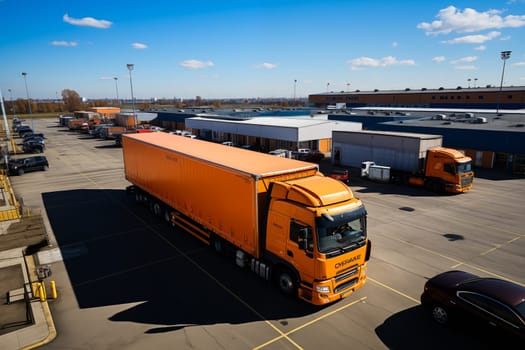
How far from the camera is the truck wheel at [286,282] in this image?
1128cm

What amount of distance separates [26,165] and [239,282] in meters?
32.2

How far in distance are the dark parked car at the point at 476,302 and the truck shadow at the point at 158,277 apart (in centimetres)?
386

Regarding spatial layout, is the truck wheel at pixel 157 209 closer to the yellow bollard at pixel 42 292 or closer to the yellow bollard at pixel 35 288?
the yellow bollard at pixel 35 288

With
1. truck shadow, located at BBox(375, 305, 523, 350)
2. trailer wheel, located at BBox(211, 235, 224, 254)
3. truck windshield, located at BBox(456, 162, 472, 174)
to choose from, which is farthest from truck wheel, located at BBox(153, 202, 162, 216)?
truck windshield, located at BBox(456, 162, 472, 174)

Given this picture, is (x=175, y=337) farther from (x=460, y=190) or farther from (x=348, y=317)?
(x=460, y=190)

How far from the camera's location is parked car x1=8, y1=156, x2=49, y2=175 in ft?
110

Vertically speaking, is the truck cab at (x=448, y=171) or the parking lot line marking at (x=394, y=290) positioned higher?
the truck cab at (x=448, y=171)

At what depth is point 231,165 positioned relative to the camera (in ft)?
42.8

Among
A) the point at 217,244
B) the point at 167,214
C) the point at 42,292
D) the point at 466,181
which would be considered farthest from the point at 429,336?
the point at 466,181

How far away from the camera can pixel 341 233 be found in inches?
412

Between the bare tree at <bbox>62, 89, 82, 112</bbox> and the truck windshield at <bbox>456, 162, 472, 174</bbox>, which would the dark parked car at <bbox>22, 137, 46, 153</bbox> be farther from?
the bare tree at <bbox>62, 89, 82, 112</bbox>

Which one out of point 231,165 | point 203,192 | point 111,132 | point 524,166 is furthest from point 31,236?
point 111,132

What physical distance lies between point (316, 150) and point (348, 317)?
3438 centimetres

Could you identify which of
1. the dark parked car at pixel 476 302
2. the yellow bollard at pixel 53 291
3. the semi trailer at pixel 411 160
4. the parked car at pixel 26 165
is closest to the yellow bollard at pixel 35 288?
the yellow bollard at pixel 53 291
